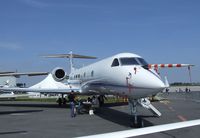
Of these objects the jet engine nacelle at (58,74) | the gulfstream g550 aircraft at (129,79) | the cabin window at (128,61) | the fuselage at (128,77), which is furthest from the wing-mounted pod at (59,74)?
the cabin window at (128,61)

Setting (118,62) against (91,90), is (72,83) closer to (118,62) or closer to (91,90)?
(91,90)

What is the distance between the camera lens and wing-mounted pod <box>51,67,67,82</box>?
27.6 m

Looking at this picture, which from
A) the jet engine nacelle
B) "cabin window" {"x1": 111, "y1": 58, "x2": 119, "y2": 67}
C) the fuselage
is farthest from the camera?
the jet engine nacelle

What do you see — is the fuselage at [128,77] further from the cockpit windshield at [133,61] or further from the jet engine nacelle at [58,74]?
the jet engine nacelle at [58,74]

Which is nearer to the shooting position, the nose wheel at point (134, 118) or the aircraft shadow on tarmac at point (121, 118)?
the nose wheel at point (134, 118)

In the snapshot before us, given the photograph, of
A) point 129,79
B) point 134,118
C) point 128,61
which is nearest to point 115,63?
point 128,61

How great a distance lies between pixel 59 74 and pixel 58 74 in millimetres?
88

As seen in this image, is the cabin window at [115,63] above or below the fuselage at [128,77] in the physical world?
above

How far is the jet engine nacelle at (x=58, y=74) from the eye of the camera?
2759 centimetres

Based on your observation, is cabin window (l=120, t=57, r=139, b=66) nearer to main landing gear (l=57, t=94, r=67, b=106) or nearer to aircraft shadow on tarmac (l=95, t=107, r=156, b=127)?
aircraft shadow on tarmac (l=95, t=107, r=156, b=127)

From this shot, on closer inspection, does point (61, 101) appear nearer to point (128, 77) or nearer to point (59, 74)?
point (59, 74)

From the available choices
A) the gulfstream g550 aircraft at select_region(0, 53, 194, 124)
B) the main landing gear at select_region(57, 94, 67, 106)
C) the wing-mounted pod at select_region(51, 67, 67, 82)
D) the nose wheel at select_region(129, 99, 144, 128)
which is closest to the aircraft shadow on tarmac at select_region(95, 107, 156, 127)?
the nose wheel at select_region(129, 99, 144, 128)

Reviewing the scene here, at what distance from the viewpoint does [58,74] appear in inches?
1093

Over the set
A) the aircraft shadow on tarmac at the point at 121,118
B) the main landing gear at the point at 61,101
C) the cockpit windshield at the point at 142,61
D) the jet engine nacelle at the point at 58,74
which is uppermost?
the jet engine nacelle at the point at 58,74
